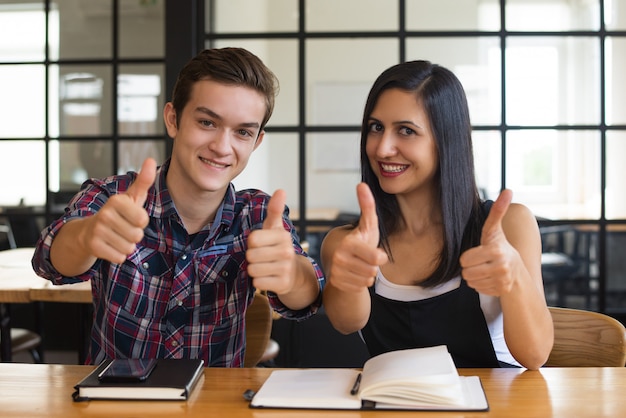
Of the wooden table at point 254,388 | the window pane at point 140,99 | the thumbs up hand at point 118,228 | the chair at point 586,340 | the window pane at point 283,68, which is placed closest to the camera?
the wooden table at point 254,388

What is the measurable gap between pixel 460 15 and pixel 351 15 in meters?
0.55

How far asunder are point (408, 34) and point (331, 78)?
443mm

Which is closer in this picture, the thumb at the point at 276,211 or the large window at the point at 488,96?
the thumb at the point at 276,211

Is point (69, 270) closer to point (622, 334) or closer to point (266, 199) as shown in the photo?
point (266, 199)

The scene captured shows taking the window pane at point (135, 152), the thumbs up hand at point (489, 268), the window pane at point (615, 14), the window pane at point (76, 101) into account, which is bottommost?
the thumbs up hand at point (489, 268)

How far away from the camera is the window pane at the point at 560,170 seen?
11.8ft

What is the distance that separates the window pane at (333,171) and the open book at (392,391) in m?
2.42

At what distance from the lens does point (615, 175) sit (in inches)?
142

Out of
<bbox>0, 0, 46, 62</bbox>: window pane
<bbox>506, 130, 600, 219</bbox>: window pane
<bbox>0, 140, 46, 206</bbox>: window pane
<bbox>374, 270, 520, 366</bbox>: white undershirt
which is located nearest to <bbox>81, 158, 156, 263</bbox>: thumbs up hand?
<bbox>374, 270, 520, 366</bbox>: white undershirt

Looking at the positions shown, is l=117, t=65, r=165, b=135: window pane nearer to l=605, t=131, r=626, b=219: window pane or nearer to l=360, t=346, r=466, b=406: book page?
l=605, t=131, r=626, b=219: window pane

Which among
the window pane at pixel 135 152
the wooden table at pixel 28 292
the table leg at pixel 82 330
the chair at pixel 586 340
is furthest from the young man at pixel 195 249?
the window pane at pixel 135 152

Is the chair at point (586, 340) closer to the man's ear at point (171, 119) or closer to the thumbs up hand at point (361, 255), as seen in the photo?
the thumbs up hand at point (361, 255)

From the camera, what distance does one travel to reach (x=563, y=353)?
1.64 m

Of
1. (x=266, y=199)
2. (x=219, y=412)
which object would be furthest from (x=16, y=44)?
(x=219, y=412)
